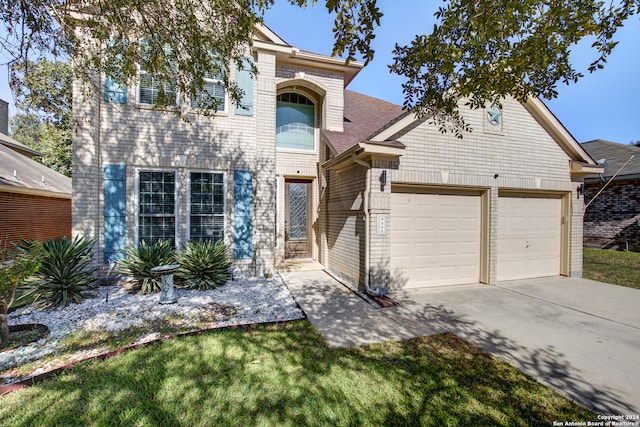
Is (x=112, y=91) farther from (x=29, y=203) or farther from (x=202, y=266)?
(x=29, y=203)

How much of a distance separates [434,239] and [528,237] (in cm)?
321

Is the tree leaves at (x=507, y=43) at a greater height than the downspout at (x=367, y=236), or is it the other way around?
the tree leaves at (x=507, y=43)

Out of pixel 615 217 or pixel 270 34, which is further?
pixel 615 217

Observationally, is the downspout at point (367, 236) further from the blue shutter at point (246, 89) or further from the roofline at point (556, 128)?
the roofline at point (556, 128)

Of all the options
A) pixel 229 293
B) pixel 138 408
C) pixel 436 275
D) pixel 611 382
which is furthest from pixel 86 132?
pixel 611 382

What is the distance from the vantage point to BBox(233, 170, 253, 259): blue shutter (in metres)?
7.64

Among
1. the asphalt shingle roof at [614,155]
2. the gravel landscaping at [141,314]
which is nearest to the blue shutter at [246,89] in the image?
the gravel landscaping at [141,314]

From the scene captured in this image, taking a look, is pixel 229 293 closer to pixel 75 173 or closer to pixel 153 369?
pixel 153 369

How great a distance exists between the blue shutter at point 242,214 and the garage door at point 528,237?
6.86 meters

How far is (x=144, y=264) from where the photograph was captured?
6270 mm

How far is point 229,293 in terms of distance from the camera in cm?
639

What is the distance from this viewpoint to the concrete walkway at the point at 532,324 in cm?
331

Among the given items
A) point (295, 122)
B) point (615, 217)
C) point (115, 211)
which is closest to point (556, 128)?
point (295, 122)

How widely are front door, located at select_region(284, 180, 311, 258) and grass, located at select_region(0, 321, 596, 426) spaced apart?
5.49 m
